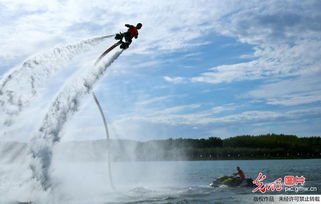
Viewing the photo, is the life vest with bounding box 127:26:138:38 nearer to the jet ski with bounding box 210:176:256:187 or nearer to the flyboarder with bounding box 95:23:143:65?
the flyboarder with bounding box 95:23:143:65

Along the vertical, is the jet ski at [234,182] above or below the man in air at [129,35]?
below

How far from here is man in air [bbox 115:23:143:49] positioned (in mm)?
31156

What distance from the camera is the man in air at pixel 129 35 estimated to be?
31156mm

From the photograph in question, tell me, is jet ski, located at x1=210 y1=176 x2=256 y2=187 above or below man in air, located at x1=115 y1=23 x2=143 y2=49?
below

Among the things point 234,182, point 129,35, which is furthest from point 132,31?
point 234,182

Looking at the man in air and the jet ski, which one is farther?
the jet ski

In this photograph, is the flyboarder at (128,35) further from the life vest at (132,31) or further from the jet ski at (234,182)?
the jet ski at (234,182)

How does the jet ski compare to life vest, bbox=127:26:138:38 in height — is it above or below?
below

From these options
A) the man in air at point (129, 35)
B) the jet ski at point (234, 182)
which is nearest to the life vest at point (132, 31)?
the man in air at point (129, 35)

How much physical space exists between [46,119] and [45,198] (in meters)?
6.50

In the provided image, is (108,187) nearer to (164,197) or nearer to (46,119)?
Answer: (164,197)

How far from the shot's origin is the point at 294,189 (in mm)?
44562

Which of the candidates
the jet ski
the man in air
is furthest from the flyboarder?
the jet ski

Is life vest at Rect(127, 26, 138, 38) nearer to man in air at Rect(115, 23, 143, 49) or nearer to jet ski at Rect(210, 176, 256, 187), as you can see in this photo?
man in air at Rect(115, 23, 143, 49)
